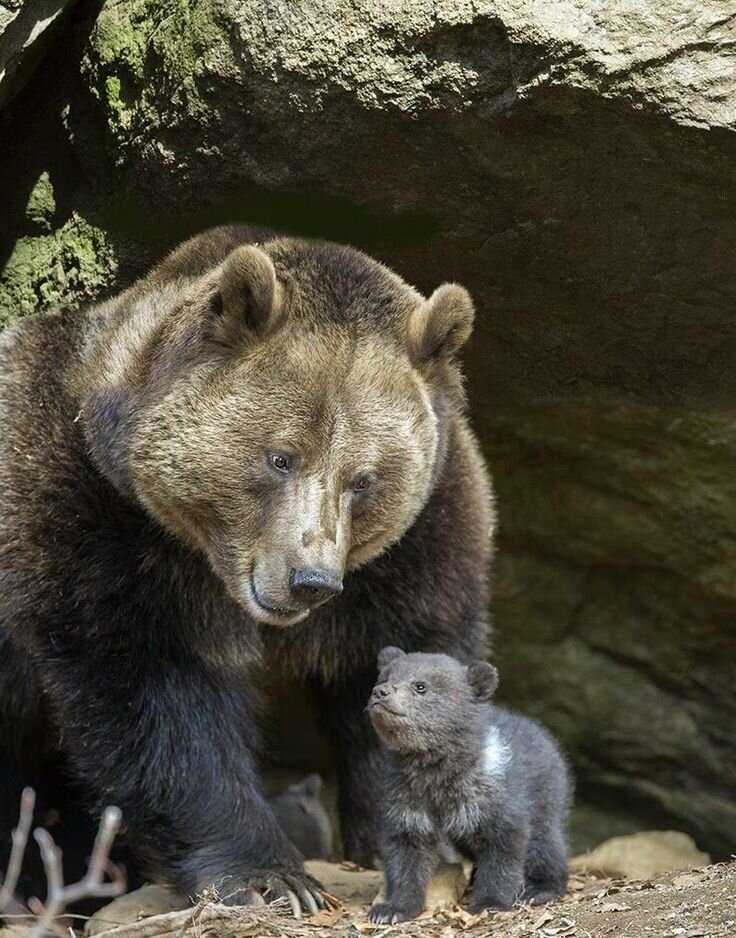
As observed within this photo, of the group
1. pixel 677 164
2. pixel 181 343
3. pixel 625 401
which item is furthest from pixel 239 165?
pixel 625 401

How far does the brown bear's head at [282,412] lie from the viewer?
5188 mm

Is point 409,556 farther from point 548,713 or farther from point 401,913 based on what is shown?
point 548,713

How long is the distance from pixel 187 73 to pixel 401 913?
3.43 metres

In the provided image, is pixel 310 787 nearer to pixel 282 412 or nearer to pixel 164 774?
pixel 164 774

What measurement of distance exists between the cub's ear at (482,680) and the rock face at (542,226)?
5.97 ft

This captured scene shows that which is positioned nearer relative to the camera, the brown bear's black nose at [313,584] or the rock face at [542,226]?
the brown bear's black nose at [313,584]

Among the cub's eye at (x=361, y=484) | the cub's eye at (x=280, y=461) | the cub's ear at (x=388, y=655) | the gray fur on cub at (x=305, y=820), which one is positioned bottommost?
the gray fur on cub at (x=305, y=820)

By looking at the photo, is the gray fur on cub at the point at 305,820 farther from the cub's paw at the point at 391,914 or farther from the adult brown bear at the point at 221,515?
the cub's paw at the point at 391,914

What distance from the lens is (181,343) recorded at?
5.49 meters

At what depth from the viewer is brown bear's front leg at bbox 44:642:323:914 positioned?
18.9 ft

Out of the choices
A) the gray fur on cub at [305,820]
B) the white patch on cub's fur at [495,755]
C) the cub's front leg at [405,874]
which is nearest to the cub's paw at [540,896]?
the cub's front leg at [405,874]

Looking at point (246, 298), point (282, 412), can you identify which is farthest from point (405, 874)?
point (246, 298)

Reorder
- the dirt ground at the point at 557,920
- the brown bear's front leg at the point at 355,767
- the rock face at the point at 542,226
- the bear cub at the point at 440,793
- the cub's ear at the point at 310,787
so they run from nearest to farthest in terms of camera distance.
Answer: the dirt ground at the point at 557,920 → the rock face at the point at 542,226 → the bear cub at the point at 440,793 → the brown bear's front leg at the point at 355,767 → the cub's ear at the point at 310,787

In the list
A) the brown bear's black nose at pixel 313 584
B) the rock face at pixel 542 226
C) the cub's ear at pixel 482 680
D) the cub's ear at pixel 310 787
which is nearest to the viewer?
the brown bear's black nose at pixel 313 584
